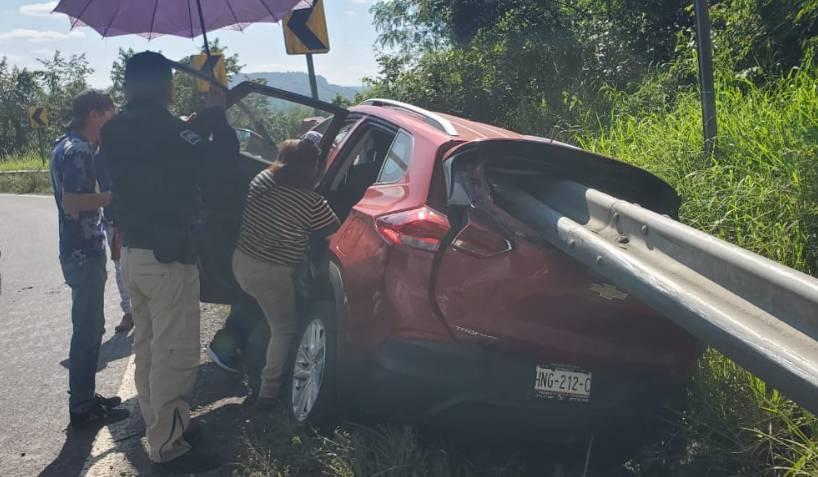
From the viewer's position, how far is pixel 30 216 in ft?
50.8

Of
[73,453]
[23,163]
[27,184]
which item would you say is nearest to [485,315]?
[73,453]

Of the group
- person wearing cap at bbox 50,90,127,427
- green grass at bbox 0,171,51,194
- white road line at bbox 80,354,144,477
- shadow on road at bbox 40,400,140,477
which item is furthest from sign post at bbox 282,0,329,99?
green grass at bbox 0,171,51,194

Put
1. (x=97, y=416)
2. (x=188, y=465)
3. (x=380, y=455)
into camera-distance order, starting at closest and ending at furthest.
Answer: (x=380, y=455), (x=188, y=465), (x=97, y=416)

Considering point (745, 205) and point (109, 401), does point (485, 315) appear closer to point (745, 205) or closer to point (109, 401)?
point (745, 205)

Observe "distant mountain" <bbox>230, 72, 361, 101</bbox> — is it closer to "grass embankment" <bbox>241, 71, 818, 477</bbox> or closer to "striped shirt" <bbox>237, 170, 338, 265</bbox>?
"striped shirt" <bbox>237, 170, 338, 265</bbox>

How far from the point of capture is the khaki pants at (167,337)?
3.73 m

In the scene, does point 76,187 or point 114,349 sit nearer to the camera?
point 76,187

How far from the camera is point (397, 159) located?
154 inches

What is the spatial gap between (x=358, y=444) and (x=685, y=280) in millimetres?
1719

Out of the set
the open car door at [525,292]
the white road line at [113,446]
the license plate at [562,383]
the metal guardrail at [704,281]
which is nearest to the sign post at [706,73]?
the open car door at [525,292]

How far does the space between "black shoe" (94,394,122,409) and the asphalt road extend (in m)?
0.23

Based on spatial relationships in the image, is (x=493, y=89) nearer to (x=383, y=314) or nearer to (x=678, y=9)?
(x=678, y=9)

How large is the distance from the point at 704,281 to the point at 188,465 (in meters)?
2.66

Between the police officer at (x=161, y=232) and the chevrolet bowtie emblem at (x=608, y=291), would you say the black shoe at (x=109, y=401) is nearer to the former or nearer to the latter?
the police officer at (x=161, y=232)
